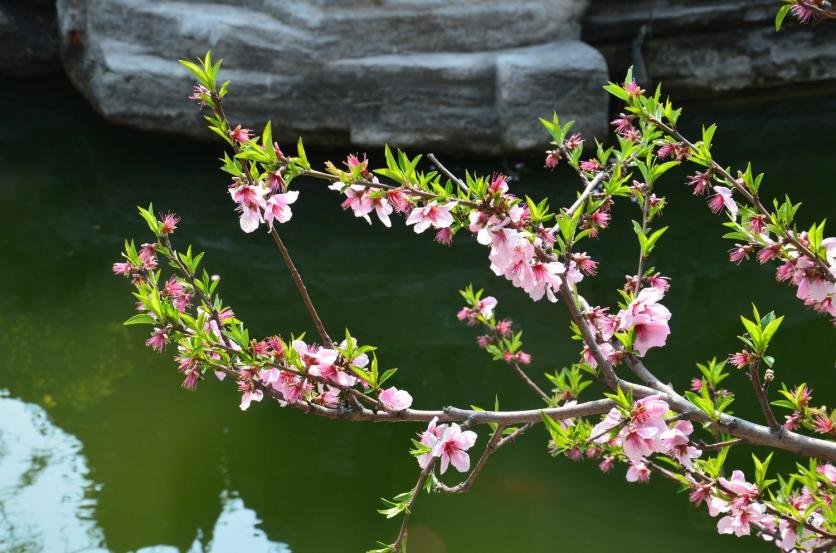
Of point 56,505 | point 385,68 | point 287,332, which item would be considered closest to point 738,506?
point 56,505

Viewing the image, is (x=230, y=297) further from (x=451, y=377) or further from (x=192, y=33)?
(x=192, y=33)

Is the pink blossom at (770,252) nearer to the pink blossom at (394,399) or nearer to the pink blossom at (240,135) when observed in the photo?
the pink blossom at (394,399)

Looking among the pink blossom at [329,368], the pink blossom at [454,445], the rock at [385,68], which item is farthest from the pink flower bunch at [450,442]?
the rock at [385,68]

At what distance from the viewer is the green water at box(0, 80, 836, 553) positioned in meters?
2.53

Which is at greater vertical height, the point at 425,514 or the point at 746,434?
the point at 746,434

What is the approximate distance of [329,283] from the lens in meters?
3.73

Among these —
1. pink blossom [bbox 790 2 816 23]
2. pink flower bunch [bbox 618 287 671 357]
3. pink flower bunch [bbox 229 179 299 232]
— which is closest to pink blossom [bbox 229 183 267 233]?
pink flower bunch [bbox 229 179 299 232]

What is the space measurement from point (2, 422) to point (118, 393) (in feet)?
1.11

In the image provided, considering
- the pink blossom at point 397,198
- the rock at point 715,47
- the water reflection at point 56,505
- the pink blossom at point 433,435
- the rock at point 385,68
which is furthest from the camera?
the rock at point 715,47

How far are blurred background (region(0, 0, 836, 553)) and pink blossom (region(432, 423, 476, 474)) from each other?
103cm

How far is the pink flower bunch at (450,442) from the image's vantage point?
4.79 ft

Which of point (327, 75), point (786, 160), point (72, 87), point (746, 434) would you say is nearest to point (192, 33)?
point (327, 75)

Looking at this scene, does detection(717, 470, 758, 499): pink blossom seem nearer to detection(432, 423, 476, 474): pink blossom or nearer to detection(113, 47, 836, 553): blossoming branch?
detection(113, 47, 836, 553): blossoming branch

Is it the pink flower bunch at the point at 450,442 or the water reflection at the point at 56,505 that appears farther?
the water reflection at the point at 56,505
